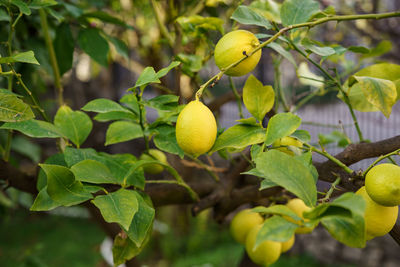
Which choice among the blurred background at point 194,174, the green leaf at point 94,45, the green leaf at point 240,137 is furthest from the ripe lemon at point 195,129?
the blurred background at point 194,174

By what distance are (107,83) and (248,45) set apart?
96.1 inches

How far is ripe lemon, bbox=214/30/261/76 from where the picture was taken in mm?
423

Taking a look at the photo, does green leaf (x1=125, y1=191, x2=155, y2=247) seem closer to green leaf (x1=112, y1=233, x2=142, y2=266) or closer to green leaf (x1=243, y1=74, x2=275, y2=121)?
green leaf (x1=112, y1=233, x2=142, y2=266)

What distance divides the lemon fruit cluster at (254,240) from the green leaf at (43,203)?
0.29m

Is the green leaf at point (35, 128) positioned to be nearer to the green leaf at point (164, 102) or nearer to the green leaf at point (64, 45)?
the green leaf at point (164, 102)

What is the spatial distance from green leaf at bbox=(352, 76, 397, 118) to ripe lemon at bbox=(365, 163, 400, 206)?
7 centimetres

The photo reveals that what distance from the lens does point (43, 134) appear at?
1.67 feet

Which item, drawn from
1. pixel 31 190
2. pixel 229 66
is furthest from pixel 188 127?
pixel 31 190

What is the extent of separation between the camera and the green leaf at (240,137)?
44 centimetres

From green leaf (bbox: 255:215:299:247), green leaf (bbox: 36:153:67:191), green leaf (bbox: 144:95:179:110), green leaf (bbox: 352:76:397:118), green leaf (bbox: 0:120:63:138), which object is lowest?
green leaf (bbox: 36:153:67:191)

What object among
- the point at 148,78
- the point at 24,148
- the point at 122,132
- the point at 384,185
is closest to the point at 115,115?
the point at 122,132

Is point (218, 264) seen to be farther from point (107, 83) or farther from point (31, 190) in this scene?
point (31, 190)

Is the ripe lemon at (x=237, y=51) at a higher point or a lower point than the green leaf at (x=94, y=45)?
higher

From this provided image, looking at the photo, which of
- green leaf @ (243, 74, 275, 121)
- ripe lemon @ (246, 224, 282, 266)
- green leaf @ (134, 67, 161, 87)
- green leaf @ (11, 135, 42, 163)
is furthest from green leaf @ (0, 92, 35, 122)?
green leaf @ (11, 135, 42, 163)
